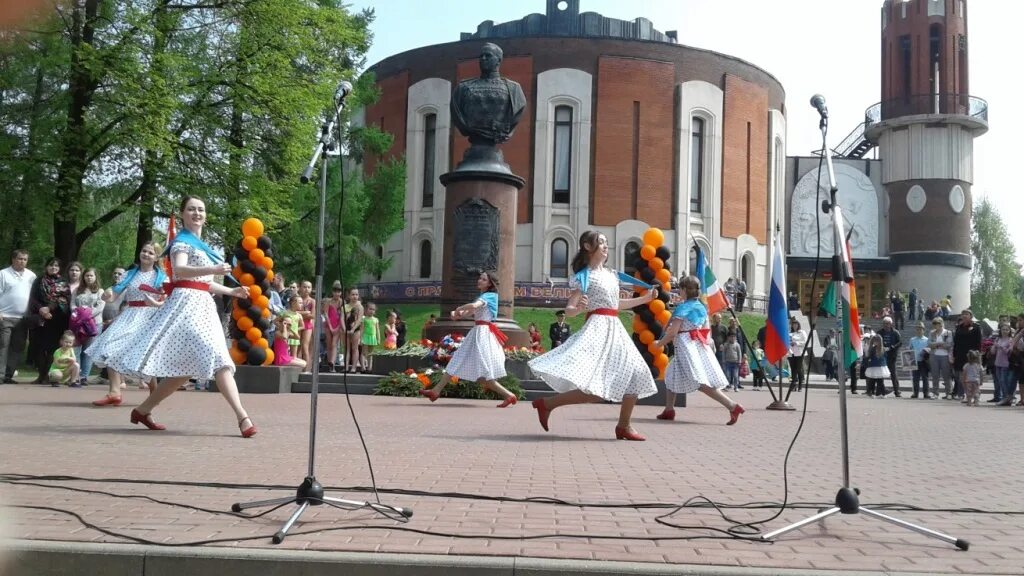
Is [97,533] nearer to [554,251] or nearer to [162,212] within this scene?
[162,212]

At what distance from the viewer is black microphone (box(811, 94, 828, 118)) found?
19.8 ft

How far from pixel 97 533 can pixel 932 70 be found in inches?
2657

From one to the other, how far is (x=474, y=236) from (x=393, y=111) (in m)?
38.3

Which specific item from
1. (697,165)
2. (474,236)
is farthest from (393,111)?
(474,236)

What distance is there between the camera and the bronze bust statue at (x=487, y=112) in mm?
19516

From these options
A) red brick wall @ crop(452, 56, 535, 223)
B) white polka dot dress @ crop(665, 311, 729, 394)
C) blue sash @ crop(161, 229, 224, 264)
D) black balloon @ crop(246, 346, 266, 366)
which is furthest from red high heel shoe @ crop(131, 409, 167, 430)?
red brick wall @ crop(452, 56, 535, 223)

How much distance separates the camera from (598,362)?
923 cm

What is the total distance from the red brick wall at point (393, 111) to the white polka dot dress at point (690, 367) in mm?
Result: 42228

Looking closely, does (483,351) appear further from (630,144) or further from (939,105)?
(939,105)

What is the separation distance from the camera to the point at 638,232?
1992 inches

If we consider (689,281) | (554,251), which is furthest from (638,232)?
(689,281)

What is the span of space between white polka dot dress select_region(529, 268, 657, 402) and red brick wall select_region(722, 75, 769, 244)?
44618mm

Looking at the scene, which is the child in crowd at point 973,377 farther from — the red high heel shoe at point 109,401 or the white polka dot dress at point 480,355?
the red high heel shoe at point 109,401

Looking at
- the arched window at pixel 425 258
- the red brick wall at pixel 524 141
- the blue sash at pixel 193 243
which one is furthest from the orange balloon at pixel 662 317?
the arched window at pixel 425 258
